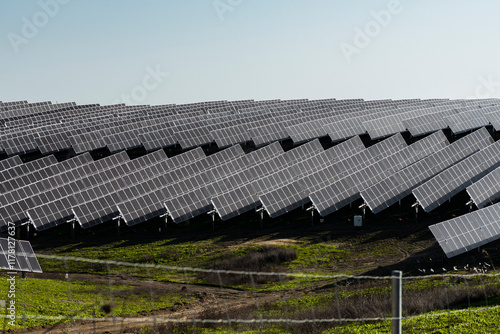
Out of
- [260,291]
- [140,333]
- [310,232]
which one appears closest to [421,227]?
[310,232]

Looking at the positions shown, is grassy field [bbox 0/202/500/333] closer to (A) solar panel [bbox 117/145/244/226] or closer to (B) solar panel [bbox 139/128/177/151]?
(A) solar panel [bbox 117/145/244/226]

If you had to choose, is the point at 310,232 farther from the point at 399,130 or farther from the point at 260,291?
the point at 399,130

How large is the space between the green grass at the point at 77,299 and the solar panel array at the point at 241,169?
1115 centimetres

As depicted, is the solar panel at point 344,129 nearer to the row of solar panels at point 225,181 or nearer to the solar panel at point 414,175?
the row of solar panels at point 225,181

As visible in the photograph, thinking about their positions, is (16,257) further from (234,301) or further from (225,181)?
(225,181)

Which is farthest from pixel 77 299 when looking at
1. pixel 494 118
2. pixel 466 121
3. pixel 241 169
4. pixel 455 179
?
pixel 494 118

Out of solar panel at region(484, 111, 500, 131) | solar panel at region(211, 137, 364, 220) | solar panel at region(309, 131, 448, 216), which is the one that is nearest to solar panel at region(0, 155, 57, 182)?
solar panel at region(211, 137, 364, 220)

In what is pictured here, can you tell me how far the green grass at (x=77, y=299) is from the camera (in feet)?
74.2

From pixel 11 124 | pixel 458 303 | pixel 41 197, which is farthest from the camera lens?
pixel 11 124

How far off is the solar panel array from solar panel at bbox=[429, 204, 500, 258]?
514cm

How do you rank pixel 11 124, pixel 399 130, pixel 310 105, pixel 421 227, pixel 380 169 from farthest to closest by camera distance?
pixel 310 105 → pixel 11 124 → pixel 399 130 → pixel 380 169 → pixel 421 227

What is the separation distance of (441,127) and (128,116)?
38832 millimetres

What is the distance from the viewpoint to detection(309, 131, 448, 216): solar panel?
40.7 metres

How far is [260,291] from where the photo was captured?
96.0 feet
